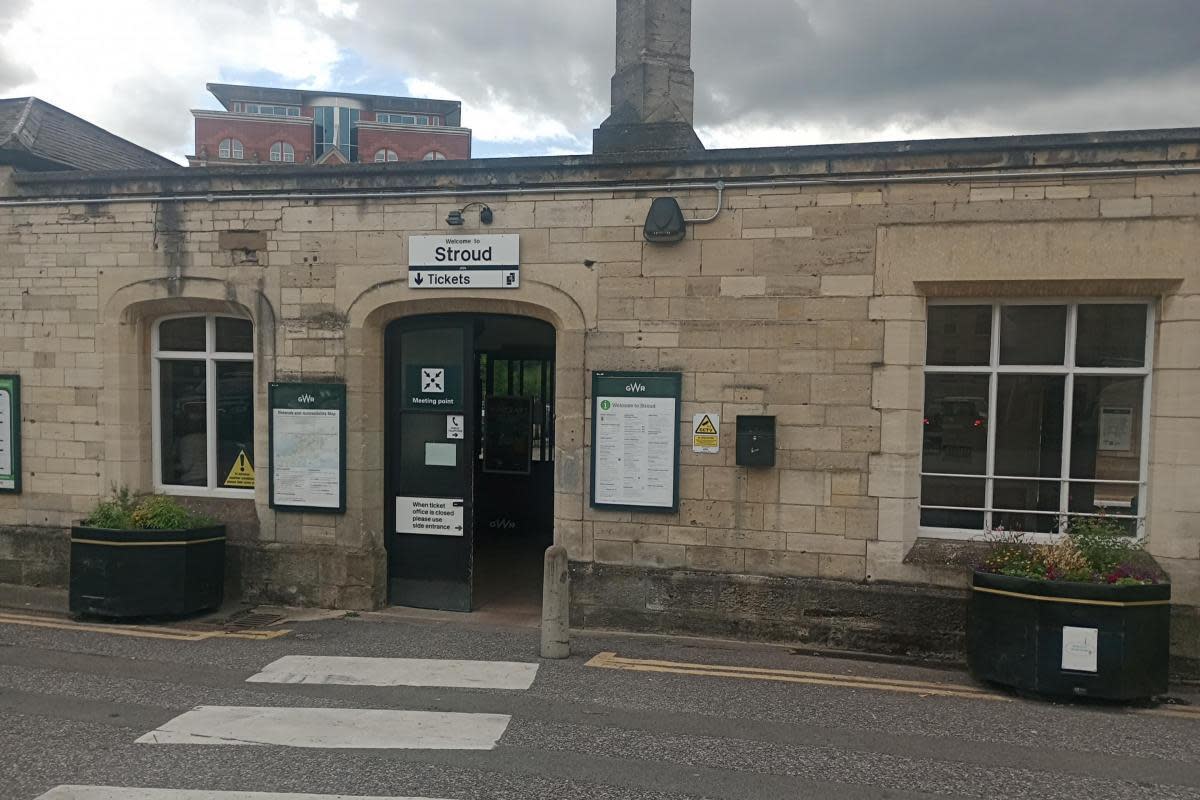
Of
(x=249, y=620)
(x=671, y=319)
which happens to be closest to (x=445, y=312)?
(x=671, y=319)

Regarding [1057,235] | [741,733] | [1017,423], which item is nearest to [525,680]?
[741,733]

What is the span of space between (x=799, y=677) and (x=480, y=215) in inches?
203

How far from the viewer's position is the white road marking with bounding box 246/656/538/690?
649 cm

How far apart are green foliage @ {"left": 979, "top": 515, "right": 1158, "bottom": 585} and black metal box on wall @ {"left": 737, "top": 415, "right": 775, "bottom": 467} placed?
6.56ft

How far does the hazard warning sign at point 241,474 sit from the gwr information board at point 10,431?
94.1 inches

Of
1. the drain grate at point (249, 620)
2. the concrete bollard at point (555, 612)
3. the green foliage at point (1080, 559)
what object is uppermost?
the green foliage at point (1080, 559)

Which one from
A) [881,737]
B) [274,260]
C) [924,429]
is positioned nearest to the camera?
[881,737]

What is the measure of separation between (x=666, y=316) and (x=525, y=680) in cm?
351

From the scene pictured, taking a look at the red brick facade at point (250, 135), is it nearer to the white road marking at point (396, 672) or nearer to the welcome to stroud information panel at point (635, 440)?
the welcome to stroud information panel at point (635, 440)

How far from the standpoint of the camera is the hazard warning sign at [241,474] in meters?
9.48

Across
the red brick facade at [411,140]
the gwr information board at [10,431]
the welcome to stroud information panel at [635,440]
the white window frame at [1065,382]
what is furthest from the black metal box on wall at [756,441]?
the red brick facade at [411,140]

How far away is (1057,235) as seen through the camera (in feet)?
23.5

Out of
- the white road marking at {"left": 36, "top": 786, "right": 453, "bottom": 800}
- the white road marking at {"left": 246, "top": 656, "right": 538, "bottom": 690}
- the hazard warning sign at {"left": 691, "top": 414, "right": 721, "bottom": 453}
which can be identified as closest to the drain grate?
the white road marking at {"left": 246, "top": 656, "right": 538, "bottom": 690}

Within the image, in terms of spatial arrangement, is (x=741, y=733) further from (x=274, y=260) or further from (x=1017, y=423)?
(x=274, y=260)
